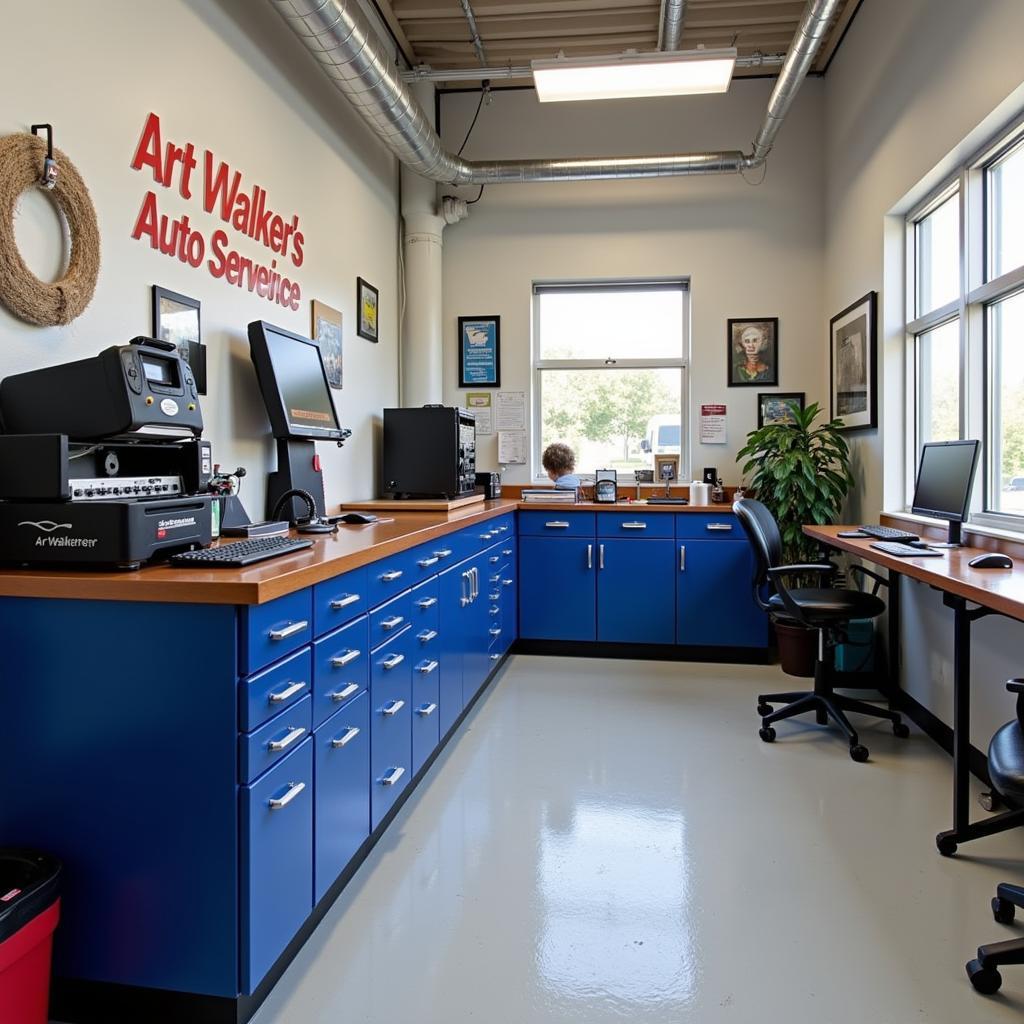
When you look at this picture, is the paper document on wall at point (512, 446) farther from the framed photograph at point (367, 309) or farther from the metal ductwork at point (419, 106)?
the metal ductwork at point (419, 106)

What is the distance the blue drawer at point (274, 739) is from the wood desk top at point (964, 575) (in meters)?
1.69

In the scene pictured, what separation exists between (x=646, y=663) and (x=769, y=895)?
2.50m

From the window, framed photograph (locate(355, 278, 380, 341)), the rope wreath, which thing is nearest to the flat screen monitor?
the rope wreath

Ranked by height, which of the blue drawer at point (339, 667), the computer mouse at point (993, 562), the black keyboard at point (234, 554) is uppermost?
the black keyboard at point (234, 554)

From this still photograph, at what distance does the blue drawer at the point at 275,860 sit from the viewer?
5.00ft

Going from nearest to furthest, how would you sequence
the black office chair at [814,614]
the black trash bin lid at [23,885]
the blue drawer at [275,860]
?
the black trash bin lid at [23,885] → the blue drawer at [275,860] → the black office chair at [814,614]

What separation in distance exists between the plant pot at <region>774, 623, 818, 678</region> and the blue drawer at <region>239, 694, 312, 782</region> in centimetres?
314

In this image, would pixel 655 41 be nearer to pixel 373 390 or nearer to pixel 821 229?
pixel 821 229

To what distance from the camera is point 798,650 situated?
4.24 meters

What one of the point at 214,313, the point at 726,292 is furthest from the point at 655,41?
the point at 214,313

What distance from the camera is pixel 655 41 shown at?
450 cm

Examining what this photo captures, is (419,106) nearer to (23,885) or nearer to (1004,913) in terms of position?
(23,885)

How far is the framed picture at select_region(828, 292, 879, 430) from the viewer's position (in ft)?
13.1

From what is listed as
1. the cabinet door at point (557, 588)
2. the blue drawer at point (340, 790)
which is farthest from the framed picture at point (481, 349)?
the blue drawer at point (340, 790)
